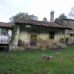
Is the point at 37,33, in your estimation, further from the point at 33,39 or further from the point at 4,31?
the point at 4,31

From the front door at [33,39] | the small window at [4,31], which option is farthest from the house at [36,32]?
the small window at [4,31]

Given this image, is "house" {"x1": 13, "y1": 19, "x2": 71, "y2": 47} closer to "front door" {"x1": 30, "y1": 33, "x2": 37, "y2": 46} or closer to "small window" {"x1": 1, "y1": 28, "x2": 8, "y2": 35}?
"front door" {"x1": 30, "y1": 33, "x2": 37, "y2": 46}

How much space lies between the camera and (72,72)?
11.0 meters

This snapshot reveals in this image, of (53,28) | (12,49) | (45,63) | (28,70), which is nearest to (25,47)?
(12,49)

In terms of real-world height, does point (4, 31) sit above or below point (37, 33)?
above

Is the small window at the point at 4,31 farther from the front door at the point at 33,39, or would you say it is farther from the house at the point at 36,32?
the front door at the point at 33,39

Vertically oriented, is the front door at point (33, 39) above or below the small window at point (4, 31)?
below

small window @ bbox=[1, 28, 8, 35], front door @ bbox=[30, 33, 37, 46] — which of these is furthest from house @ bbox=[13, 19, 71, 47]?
small window @ bbox=[1, 28, 8, 35]

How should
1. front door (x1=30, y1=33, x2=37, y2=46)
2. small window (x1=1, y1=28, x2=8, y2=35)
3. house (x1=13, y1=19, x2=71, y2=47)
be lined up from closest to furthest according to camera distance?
1. house (x1=13, y1=19, x2=71, y2=47)
2. small window (x1=1, y1=28, x2=8, y2=35)
3. front door (x1=30, y1=33, x2=37, y2=46)

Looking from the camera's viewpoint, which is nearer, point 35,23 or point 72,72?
point 72,72

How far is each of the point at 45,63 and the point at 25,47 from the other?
32.7ft

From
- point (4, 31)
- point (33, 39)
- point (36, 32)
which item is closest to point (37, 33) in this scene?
point (36, 32)

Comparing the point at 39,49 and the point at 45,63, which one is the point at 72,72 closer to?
the point at 45,63

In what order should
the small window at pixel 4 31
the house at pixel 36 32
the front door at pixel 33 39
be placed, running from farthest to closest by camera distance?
the front door at pixel 33 39 → the small window at pixel 4 31 → the house at pixel 36 32
